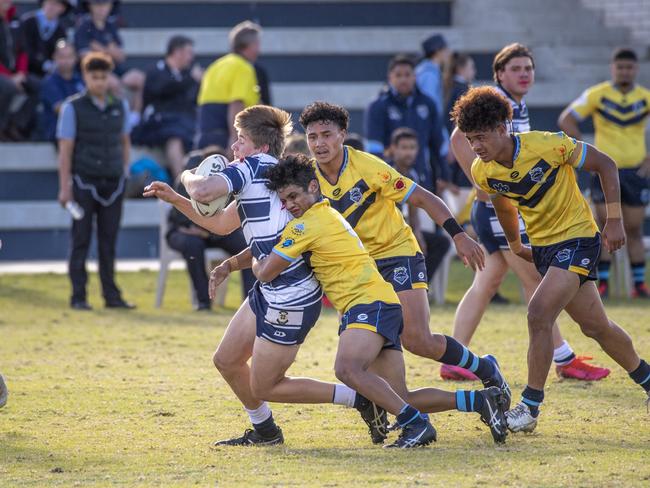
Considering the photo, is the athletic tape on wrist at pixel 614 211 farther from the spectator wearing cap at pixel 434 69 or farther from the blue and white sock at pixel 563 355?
the spectator wearing cap at pixel 434 69

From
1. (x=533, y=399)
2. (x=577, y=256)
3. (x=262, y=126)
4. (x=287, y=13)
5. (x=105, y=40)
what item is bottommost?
(x=533, y=399)

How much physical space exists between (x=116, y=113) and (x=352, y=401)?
6.74 meters

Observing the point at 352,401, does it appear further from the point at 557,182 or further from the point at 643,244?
the point at 643,244

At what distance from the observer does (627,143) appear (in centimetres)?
1252

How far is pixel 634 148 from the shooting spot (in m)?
12.5

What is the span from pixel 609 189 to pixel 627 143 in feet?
21.7

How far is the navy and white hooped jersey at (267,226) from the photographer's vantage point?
5730 millimetres

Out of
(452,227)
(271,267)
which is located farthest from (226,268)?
(452,227)

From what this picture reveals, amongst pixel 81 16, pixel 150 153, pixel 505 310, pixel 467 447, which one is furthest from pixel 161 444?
pixel 81 16

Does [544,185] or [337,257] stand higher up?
[544,185]

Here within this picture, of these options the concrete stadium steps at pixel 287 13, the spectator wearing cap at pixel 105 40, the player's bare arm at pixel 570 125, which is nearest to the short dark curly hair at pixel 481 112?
the player's bare arm at pixel 570 125

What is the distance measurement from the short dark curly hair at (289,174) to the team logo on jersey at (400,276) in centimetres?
88

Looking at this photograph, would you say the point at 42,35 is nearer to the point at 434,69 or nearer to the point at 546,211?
the point at 434,69

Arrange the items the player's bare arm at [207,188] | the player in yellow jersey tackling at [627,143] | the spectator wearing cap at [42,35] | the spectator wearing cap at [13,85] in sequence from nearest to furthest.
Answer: the player's bare arm at [207,188] → the player in yellow jersey tackling at [627,143] → the spectator wearing cap at [13,85] → the spectator wearing cap at [42,35]
